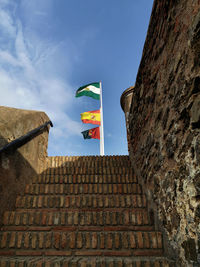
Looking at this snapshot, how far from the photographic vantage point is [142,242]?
1.73 meters

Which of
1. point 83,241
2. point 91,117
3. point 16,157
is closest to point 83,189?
point 83,241

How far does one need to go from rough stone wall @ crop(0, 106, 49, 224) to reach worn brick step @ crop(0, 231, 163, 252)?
46 cm

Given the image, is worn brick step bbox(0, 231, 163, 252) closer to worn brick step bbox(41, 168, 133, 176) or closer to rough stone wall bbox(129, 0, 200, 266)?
rough stone wall bbox(129, 0, 200, 266)

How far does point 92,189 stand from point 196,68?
226cm

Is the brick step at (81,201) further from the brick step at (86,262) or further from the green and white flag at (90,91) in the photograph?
the green and white flag at (90,91)

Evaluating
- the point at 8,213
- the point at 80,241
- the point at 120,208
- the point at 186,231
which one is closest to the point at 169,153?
the point at 186,231

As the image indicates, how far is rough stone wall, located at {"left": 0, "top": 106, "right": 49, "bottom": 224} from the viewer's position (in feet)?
7.28

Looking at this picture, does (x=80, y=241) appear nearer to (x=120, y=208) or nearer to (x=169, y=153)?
(x=120, y=208)

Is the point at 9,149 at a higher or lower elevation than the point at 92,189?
higher

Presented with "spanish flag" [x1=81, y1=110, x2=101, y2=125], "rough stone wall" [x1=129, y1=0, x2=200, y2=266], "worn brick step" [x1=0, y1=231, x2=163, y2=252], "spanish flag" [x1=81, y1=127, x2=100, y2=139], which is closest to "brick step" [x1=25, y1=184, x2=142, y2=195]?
"rough stone wall" [x1=129, y1=0, x2=200, y2=266]

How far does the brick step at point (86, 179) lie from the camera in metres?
2.91

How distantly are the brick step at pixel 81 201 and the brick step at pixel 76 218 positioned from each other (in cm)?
19

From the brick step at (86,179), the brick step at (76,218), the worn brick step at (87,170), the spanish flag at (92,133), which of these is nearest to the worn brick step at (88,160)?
the worn brick step at (87,170)

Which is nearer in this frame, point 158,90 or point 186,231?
point 186,231
